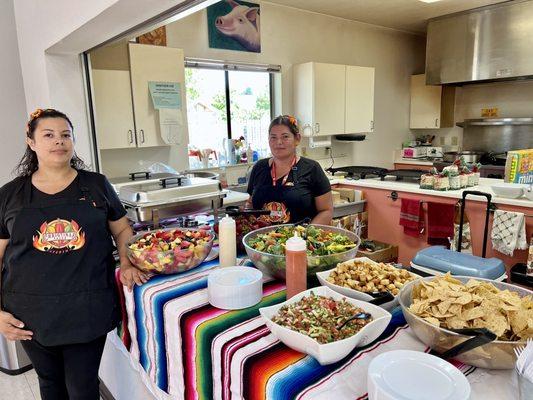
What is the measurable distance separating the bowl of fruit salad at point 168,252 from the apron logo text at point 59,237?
19cm

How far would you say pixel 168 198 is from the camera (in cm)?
226

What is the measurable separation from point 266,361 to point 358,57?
16.3ft

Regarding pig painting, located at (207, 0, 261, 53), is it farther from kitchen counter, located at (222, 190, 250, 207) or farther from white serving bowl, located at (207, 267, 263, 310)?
white serving bowl, located at (207, 267, 263, 310)

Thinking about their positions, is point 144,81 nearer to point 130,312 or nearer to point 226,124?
point 226,124

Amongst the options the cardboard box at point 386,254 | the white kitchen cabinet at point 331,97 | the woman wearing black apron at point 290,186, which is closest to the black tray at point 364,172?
the white kitchen cabinet at point 331,97

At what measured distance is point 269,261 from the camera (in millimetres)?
1398

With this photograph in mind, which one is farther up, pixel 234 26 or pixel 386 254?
pixel 234 26

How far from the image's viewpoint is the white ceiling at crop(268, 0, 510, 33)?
14.0ft

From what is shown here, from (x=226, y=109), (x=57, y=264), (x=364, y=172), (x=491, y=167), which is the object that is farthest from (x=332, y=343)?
(x=491, y=167)

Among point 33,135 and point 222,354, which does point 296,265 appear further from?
point 33,135

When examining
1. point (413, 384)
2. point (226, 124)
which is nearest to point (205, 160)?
point (226, 124)

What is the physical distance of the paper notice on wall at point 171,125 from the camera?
3.20 metres

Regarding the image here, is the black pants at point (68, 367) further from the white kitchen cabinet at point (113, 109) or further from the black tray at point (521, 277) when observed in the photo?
the black tray at point (521, 277)

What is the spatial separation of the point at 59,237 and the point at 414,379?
126 cm
